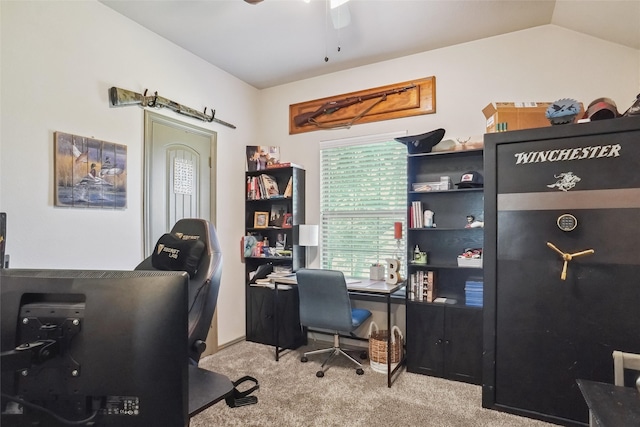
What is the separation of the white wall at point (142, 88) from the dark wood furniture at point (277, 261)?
0.11 m

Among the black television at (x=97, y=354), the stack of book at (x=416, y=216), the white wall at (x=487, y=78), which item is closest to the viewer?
the black television at (x=97, y=354)

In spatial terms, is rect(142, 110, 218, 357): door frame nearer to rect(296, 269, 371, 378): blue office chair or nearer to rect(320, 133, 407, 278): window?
rect(296, 269, 371, 378): blue office chair

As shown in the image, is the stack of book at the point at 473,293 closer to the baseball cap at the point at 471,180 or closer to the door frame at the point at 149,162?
the baseball cap at the point at 471,180

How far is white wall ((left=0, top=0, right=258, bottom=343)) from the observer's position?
1991 mm

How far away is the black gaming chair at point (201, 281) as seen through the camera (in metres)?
1.36

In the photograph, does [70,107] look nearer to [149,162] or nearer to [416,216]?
[149,162]

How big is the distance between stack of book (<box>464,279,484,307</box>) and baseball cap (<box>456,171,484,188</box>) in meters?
0.82

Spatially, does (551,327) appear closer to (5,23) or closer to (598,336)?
(598,336)

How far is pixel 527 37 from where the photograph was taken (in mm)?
2789

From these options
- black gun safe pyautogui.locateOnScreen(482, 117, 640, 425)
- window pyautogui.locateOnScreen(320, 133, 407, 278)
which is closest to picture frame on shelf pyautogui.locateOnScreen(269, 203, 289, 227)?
window pyautogui.locateOnScreen(320, 133, 407, 278)

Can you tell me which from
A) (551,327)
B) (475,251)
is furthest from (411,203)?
(551,327)

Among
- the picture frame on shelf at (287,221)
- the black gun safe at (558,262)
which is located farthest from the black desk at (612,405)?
the picture frame on shelf at (287,221)

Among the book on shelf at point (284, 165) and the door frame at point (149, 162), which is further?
the book on shelf at point (284, 165)

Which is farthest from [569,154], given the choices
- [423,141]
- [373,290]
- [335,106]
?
[335,106]
